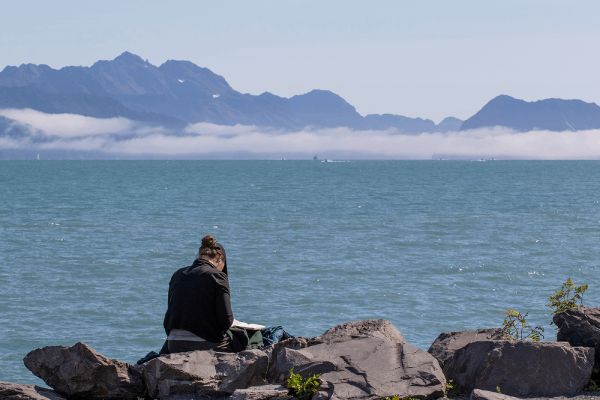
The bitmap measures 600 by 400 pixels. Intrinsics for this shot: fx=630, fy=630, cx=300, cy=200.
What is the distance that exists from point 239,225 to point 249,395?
36.9 m

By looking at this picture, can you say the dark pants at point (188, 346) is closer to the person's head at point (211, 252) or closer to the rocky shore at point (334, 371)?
the rocky shore at point (334, 371)

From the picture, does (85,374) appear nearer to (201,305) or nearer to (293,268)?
(201,305)

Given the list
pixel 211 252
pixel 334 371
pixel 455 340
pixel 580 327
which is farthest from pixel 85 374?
pixel 580 327

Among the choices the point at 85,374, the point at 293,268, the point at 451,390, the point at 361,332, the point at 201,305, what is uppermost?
the point at 201,305

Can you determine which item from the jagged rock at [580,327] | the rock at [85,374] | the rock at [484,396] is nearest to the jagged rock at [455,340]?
the jagged rock at [580,327]

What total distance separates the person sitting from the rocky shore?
384mm

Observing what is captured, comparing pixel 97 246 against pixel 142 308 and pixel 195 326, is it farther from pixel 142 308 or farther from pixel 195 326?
pixel 195 326

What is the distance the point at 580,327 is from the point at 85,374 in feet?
17.1

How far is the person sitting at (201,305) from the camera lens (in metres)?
6.60

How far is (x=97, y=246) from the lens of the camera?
31.5 metres

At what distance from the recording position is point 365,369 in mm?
6020

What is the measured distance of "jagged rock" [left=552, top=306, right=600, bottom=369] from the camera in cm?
663

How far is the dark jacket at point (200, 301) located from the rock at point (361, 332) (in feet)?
3.46

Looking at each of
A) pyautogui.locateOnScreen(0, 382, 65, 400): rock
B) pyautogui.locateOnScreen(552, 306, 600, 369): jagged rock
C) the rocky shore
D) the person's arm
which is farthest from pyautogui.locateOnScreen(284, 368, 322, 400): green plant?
pyautogui.locateOnScreen(552, 306, 600, 369): jagged rock
